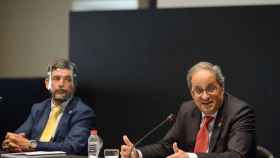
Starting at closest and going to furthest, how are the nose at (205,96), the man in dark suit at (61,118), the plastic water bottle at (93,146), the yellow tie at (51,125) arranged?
the nose at (205,96)
the plastic water bottle at (93,146)
the man in dark suit at (61,118)
the yellow tie at (51,125)

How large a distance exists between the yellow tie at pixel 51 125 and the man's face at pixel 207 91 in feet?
4.49

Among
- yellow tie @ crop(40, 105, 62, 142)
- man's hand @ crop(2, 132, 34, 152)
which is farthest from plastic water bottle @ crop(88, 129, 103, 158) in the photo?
yellow tie @ crop(40, 105, 62, 142)

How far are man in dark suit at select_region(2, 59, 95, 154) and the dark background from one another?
0.72m

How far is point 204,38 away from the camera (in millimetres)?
4934

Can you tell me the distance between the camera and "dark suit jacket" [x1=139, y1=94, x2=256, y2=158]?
3.33 metres

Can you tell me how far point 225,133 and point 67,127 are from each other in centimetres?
141

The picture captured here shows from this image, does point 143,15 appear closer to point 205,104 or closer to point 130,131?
point 130,131

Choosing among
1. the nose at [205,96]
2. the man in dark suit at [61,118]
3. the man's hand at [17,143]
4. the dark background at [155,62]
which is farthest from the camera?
the dark background at [155,62]

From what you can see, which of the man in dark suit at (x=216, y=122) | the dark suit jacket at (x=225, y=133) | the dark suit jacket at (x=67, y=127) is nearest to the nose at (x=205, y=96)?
the man in dark suit at (x=216, y=122)

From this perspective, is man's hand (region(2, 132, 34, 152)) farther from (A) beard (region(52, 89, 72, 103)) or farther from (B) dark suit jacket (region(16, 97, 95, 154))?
(A) beard (region(52, 89, 72, 103))

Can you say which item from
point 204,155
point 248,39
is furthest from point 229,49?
point 204,155

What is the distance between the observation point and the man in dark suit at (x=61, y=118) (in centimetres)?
431

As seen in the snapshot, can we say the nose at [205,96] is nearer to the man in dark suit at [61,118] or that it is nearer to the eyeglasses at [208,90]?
the eyeglasses at [208,90]

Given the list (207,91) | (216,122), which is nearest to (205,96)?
(207,91)
